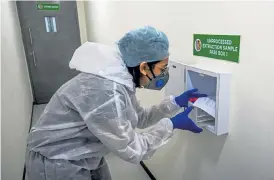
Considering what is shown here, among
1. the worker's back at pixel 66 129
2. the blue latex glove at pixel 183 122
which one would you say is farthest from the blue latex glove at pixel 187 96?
the worker's back at pixel 66 129

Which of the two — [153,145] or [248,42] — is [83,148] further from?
[248,42]

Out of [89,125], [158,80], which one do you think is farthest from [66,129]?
[158,80]

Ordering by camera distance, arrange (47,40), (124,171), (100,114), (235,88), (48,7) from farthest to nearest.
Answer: (47,40), (48,7), (124,171), (235,88), (100,114)

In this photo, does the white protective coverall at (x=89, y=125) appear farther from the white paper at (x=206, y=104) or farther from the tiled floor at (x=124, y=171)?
the tiled floor at (x=124, y=171)

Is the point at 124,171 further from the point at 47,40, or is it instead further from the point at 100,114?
the point at 47,40

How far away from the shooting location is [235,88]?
3.21 ft

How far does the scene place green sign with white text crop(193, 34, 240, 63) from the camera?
0.94 metres

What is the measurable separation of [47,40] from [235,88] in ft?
10.1

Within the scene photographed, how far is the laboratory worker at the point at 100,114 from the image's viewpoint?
2.84 feet

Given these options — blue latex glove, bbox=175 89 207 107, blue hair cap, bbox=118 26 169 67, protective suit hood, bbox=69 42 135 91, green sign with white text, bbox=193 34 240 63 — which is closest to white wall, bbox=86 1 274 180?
green sign with white text, bbox=193 34 240 63

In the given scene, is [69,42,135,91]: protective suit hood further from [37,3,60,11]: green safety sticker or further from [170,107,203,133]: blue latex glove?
[37,3,60,11]: green safety sticker

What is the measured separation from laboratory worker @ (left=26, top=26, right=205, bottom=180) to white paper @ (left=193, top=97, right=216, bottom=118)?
0.35 ft

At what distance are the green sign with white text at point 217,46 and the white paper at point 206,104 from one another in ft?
0.68

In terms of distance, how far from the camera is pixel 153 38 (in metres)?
0.94
